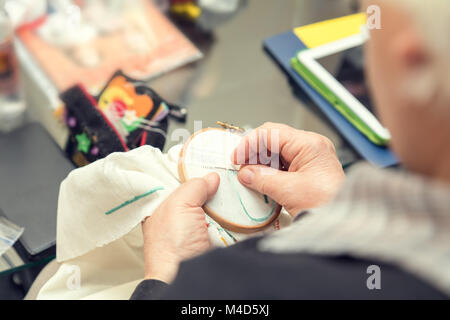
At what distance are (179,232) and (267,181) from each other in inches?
4.3

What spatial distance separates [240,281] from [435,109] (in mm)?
171

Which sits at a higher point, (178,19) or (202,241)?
(178,19)

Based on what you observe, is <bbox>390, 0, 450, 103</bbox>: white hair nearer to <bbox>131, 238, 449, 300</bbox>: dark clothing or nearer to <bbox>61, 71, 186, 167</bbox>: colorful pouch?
<bbox>131, 238, 449, 300</bbox>: dark clothing

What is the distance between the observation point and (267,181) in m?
0.55

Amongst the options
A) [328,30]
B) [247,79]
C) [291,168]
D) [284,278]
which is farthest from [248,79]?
[284,278]

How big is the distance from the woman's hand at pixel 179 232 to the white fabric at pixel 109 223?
0.02 metres

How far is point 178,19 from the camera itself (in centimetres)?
89

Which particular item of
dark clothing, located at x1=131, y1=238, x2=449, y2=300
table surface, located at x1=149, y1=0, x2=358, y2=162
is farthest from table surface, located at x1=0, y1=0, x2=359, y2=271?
dark clothing, located at x1=131, y1=238, x2=449, y2=300

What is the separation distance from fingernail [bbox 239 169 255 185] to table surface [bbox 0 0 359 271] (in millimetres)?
113

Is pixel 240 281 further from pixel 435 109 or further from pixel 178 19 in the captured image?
pixel 178 19

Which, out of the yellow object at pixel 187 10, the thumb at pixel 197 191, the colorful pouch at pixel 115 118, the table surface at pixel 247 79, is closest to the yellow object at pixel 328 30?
the table surface at pixel 247 79

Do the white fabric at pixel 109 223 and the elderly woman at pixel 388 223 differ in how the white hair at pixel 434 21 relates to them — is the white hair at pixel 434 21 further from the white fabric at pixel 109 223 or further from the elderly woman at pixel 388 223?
the white fabric at pixel 109 223
